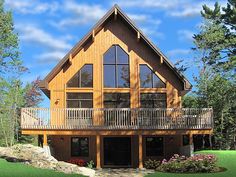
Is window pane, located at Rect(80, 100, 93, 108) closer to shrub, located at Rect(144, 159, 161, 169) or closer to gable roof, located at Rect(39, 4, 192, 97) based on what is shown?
gable roof, located at Rect(39, 4, 192, 97)

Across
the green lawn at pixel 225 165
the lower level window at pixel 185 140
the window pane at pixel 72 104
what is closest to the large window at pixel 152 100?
the lower level window at pixel 185 140

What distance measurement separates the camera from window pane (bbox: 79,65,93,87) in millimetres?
32781

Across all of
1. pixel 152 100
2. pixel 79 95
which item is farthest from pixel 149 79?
pixel 79 95

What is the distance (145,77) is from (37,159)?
10828 millimetres

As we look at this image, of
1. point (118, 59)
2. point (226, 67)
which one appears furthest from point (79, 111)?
point (226, 67)

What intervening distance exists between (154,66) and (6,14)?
16.0 m

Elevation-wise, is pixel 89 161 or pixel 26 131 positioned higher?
pixel 26 131

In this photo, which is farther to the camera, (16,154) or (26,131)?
(26,131)

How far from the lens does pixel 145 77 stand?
33.3 meters

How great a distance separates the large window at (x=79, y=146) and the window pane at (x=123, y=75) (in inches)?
179

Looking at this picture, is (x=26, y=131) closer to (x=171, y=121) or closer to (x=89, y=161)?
(x=89, y=161)

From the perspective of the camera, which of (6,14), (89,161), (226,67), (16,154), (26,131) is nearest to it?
(16,154)

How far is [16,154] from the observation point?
27.1m

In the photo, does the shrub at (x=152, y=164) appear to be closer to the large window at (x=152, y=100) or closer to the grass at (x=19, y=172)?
the large window at (x=152, y=100)
